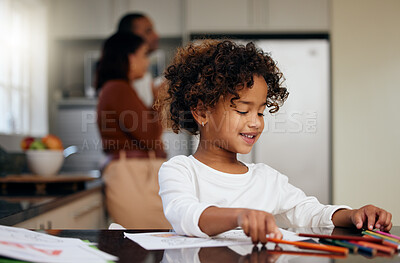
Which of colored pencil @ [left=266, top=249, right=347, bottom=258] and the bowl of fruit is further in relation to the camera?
the bowl of fruit

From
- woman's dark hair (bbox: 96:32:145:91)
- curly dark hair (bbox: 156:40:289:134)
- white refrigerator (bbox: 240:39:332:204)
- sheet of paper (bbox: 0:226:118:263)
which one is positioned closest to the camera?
sheet of paper (bbox: 0:226:118:263)

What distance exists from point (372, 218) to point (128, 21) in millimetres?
2611

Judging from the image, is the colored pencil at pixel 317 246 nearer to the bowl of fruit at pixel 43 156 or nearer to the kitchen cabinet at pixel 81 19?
the bowl of fruit at pixel 43 156

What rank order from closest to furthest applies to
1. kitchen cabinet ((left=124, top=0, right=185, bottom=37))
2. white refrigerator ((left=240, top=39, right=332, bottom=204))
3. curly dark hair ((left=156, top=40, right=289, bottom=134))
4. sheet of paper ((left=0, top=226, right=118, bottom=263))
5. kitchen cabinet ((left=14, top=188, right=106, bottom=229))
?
sheet of paper ((left=0, top=226, right=118, bottom=263)) < curly dark hair ((left=156, top=40, right=289, bottom=134)) < kitchen cabinet ((left=14, top=188, right=106, bottom=229)) < white refrigerator ((left=240, top=39, right=332, bottom=204)) < kitchen cabinet ((left=124, top=0, right=185, bottom=37))

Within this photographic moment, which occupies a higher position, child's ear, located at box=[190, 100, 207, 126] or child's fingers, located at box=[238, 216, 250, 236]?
child's ear, located at box=[190, 100, 207, 126]

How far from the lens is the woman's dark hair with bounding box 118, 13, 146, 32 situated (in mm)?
2803

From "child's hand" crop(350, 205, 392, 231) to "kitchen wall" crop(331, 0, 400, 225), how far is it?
42 centimetres

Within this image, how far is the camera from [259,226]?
1.74ft

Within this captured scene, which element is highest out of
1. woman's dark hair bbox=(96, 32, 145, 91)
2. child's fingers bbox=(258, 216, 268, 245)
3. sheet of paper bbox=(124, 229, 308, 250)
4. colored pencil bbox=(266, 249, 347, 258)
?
woman's dark hair bbox=(96, 32, 145, 91)

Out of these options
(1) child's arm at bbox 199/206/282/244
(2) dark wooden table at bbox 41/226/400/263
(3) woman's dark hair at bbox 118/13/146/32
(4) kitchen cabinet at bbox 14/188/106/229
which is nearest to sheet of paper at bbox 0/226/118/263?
(2) dark wooden table at bbox 41/226/400/263

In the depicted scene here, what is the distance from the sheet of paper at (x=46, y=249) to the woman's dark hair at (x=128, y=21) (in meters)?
2.31

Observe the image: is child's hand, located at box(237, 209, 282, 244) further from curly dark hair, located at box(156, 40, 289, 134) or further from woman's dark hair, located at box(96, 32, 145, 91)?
woman's dark hair, located at box(96, 32, 145, 91)

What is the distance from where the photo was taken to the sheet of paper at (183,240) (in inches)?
22.5

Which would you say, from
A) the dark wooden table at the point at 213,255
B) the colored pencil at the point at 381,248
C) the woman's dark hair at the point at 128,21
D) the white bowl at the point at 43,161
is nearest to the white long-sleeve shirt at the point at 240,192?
the dark wooden table at the point at 213,255
